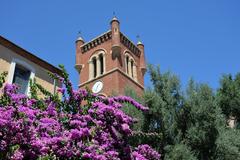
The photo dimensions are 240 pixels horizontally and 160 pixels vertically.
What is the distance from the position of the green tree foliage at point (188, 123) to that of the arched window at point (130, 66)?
20.8 m

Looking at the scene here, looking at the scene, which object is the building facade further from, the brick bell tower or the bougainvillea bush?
the brick bell tower

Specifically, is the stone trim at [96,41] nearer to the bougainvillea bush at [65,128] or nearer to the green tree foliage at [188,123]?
the green tree foliage at [188,123]

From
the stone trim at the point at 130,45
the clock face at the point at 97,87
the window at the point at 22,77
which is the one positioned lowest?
the window at the point at 22,77

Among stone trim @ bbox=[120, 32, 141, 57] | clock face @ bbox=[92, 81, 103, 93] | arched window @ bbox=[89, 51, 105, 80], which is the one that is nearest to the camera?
clock face @ bbox=[92, 81, 103, 93]

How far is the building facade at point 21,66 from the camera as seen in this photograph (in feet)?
40.4

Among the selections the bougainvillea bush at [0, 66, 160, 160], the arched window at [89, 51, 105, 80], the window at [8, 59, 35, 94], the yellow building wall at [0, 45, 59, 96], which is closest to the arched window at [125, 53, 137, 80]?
the arched window at [89, 51, 105, 80]

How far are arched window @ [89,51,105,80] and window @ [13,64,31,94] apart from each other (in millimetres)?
19945

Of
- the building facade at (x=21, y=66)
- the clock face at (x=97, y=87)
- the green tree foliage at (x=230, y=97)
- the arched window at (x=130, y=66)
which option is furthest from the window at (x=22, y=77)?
the arched window at (x=130, y=66)

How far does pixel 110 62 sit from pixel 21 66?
19494 millimetres

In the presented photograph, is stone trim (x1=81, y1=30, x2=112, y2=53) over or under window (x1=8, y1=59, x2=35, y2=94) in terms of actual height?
over

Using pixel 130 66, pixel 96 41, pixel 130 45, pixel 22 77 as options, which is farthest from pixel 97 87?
pixel 22 77

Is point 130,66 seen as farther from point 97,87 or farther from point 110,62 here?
point 97,87

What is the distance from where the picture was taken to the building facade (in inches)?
484

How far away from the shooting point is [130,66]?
113 feet
